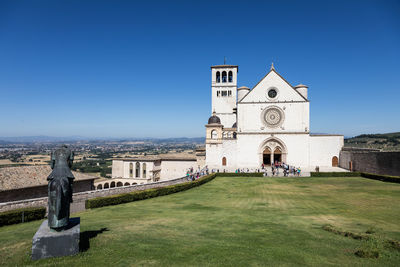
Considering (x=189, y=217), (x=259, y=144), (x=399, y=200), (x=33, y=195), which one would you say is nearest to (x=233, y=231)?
(x=189, y=217)

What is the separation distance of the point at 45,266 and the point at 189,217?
823 centimetres

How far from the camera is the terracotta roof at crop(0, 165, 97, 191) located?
23.8m

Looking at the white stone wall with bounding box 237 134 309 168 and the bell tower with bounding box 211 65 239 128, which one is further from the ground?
the bell tower with bounding box 211 65 239 128

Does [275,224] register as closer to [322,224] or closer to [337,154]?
[322,224]

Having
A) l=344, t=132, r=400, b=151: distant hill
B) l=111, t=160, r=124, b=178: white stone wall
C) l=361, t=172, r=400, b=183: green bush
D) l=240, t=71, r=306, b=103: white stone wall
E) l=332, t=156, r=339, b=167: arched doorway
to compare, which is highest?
l=240, t=71, r=306, b=103: white stone wall

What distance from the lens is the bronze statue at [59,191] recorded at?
8133 millimetres

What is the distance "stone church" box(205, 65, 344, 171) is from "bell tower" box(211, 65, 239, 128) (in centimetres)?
1567

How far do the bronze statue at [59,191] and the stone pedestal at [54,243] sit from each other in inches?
9.8

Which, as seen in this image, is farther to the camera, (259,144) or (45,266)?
(259,144)

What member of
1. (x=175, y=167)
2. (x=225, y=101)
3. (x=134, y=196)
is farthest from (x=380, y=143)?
(x=134, y=196)

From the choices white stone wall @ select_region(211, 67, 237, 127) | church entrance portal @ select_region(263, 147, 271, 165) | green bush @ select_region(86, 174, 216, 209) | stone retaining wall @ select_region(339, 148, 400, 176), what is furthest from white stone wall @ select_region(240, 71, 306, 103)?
→ green bush @ select_region(86, 174, 216, 209)

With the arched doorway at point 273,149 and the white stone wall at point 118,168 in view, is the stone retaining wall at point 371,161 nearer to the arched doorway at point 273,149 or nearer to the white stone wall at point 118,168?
the arched doorway at point 273,149

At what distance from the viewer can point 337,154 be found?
1731 inches

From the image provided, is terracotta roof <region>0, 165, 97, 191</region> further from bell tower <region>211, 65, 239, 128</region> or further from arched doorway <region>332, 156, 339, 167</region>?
arched doorway <region>332, 156, 339, 167</region>
